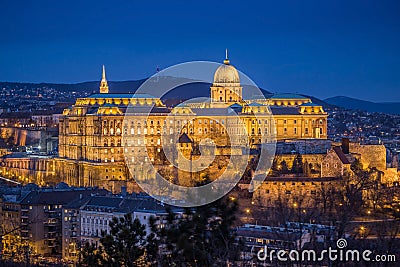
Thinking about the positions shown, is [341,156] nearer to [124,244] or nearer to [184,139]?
[184,139]

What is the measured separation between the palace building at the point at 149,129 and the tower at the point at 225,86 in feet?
11.0

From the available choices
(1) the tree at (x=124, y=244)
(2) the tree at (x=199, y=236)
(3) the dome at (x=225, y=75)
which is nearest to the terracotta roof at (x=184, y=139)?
(3) the dome at (x=225, y=75)

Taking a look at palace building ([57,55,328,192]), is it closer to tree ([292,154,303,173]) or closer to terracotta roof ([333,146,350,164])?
tree ([292,154,303,173])

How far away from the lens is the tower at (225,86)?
101500mm

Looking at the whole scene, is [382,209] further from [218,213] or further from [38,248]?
[218,213]

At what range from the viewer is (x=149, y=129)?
8675cm

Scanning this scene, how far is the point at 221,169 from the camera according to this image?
214ft

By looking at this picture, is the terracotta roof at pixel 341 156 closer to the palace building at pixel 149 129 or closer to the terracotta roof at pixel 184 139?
the palace building at pixel 149 129

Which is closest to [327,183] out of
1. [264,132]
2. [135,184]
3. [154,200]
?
[154,200]

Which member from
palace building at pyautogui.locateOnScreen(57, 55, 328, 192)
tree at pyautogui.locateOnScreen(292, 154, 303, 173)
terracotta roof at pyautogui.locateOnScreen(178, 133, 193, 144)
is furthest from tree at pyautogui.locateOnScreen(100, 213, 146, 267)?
terracotta roof at pyautogui.locateOnScreen(178, 133, 193, 144)

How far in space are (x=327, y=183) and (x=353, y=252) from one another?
2769 centimetres

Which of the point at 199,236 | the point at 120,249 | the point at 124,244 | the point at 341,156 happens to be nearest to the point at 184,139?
the point at 341,156

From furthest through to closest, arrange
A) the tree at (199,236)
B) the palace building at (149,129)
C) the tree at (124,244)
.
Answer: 1. the palace building at (149,129)
2. the tree at (124,244)
3. the tree at (199,236)

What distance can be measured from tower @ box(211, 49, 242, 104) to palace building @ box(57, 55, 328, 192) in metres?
3.36
